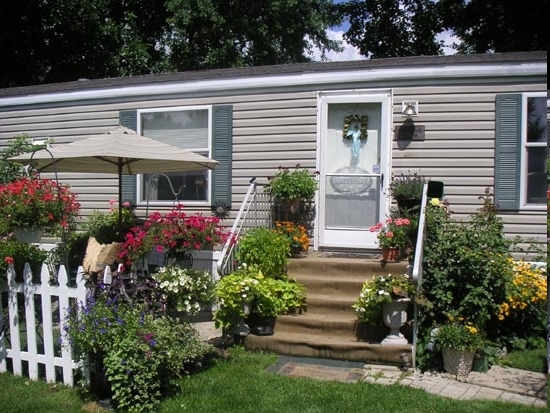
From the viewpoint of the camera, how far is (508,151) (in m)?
6.40

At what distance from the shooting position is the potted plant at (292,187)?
6785mm

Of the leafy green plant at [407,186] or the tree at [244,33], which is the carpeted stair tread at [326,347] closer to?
the leafy green plant at [407,186]

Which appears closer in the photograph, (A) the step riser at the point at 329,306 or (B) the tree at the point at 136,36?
(A) the step riser at the point at 329,306

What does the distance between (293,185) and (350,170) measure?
0.85 metres

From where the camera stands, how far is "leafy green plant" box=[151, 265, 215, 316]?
4.74 metres

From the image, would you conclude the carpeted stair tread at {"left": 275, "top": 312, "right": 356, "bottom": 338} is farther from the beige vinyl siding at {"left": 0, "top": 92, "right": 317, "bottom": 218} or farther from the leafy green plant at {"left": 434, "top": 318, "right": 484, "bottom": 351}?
the beige vinyl siding at {"left": 0, "top": 92, "right": 317, "bottom": 218}

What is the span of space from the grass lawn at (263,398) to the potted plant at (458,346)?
60 cm

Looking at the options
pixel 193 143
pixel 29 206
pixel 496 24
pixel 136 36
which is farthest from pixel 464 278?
pixel 136 36

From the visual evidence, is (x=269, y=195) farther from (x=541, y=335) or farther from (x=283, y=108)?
(x=541, y=335)

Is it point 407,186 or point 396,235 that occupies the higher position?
point 407,186

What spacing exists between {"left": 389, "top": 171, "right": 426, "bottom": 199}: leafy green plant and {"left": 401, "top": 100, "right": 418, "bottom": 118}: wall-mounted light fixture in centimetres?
70

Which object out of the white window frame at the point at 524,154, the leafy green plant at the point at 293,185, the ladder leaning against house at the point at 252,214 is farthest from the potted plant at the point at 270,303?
the white window frame at the point at 524,154

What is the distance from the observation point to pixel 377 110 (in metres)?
7.02

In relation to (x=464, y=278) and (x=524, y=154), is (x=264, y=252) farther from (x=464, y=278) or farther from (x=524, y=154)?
(x=524, y=154)
